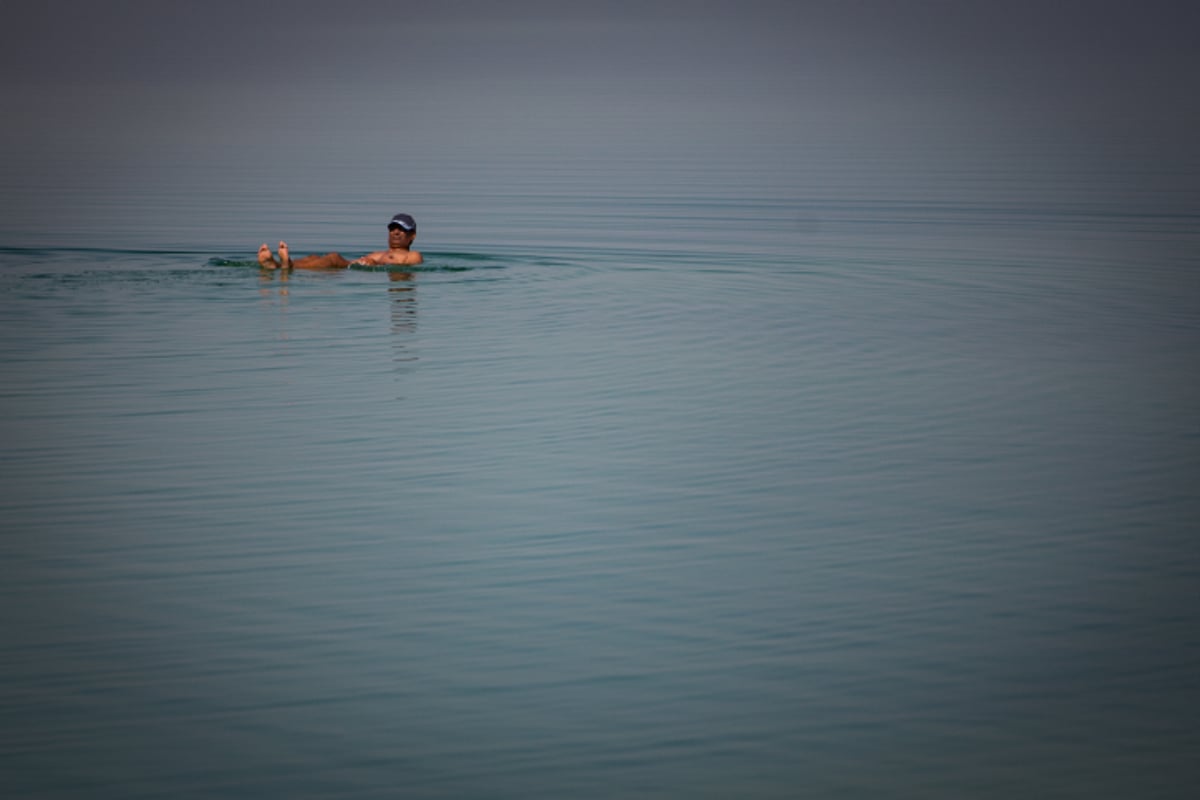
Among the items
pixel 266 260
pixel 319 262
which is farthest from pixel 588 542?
pixel 319 262

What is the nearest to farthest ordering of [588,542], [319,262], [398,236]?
[588,542]
[319,262]
[398,236]

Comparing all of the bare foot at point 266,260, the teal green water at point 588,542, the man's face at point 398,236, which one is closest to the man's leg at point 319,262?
the bare foot at point 266,260

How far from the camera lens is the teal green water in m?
6.71

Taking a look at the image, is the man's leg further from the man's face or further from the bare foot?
the man's face

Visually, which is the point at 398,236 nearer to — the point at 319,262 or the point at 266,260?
the point at 319,262

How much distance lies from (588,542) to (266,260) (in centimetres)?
1074

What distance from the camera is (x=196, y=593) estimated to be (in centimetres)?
843

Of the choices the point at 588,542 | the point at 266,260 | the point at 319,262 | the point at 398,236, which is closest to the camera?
the point at 588,542

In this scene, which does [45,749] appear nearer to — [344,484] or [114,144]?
[344,484]

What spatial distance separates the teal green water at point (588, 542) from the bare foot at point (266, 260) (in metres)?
0.17

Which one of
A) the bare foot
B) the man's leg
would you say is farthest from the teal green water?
the man's leg

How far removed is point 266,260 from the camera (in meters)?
19.2

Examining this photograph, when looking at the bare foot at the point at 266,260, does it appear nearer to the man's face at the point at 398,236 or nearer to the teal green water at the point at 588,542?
the teal green water at the point at 588,542

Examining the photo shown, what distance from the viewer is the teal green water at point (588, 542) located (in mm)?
6715
